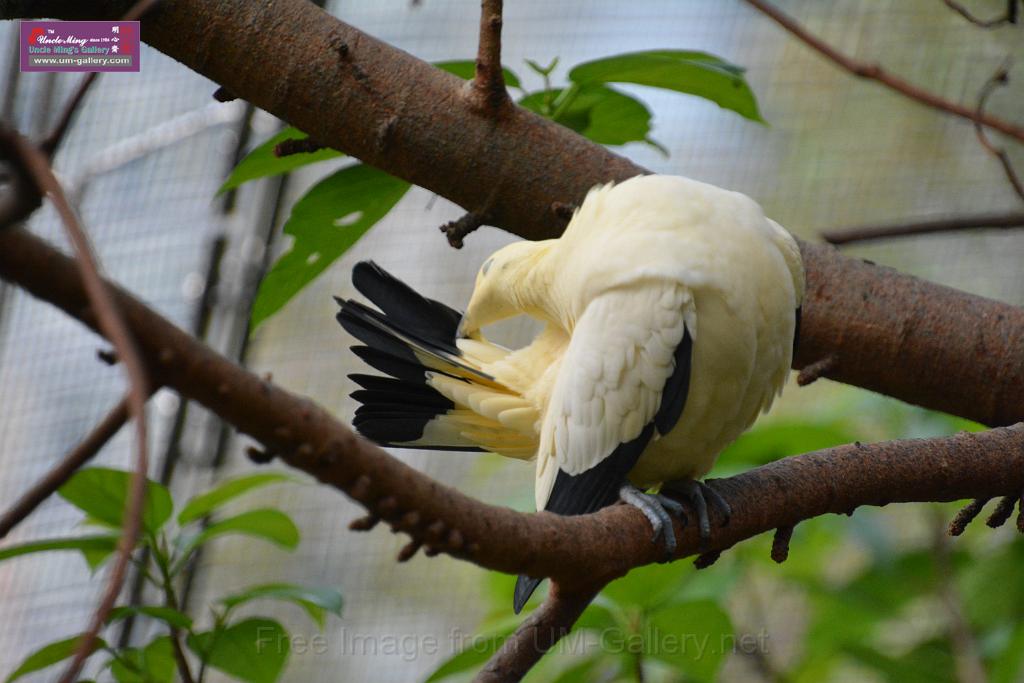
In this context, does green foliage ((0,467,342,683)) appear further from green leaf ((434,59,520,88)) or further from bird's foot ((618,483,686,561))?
green leaf ((434,59,520,88))

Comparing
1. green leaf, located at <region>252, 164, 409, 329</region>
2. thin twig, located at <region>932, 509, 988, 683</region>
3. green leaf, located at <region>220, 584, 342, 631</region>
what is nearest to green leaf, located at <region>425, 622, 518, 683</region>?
green leaf, located at <region>220, 584, 342, 631</region>

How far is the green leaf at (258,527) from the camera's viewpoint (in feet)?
4.77

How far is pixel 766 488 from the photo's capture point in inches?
47.1

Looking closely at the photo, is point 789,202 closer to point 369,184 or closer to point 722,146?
point 722,146

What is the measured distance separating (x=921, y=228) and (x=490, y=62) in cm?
59

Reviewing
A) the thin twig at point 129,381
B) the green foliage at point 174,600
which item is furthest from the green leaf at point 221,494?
the thin twig at point 129,381

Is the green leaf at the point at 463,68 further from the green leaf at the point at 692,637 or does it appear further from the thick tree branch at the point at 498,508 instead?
the green leaf at the point at 692,637

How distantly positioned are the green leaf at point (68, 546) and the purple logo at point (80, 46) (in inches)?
25.4

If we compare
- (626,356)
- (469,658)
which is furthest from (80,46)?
(469,658)

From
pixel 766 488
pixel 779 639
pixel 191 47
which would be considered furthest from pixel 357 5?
pixel 779 639

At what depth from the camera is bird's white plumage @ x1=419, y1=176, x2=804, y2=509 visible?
121 centimetres

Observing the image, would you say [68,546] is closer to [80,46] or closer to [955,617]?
[80,46]

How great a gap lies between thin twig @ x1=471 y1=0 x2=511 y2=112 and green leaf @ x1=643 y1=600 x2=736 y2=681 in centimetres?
78

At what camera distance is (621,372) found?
1238 mm
